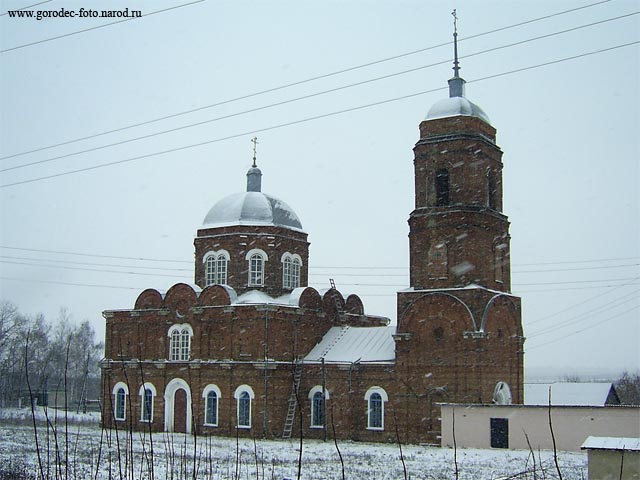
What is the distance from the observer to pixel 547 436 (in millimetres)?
24984

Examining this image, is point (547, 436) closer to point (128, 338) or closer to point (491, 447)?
point (491, 447)

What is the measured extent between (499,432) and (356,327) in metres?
9.84

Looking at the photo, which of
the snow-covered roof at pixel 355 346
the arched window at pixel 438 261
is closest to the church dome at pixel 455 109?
the arched window at pixel 438 261

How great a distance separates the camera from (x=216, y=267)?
117 ft

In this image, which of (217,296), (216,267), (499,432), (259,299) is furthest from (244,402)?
(499,432)

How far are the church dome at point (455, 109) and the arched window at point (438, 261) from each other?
16.6 feet

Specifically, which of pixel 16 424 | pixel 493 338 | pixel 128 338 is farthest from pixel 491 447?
pixel 16 424

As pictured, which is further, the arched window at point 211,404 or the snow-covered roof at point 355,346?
the arched window at point 211,404

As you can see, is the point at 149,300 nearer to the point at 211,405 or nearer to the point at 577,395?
the point at 211,405

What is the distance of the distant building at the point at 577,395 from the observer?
4250cm

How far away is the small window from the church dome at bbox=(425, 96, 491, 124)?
14.1 meters

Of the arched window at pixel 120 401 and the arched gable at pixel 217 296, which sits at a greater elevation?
the arched gable at pixel 217 296

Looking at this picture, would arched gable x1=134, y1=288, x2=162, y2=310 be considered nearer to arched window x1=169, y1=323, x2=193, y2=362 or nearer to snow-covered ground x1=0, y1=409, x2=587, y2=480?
arched window x1=169, y1=323, x2=193, y2=362

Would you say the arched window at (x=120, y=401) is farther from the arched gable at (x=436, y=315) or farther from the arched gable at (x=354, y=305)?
the arched gable at (x=436, y=315)
